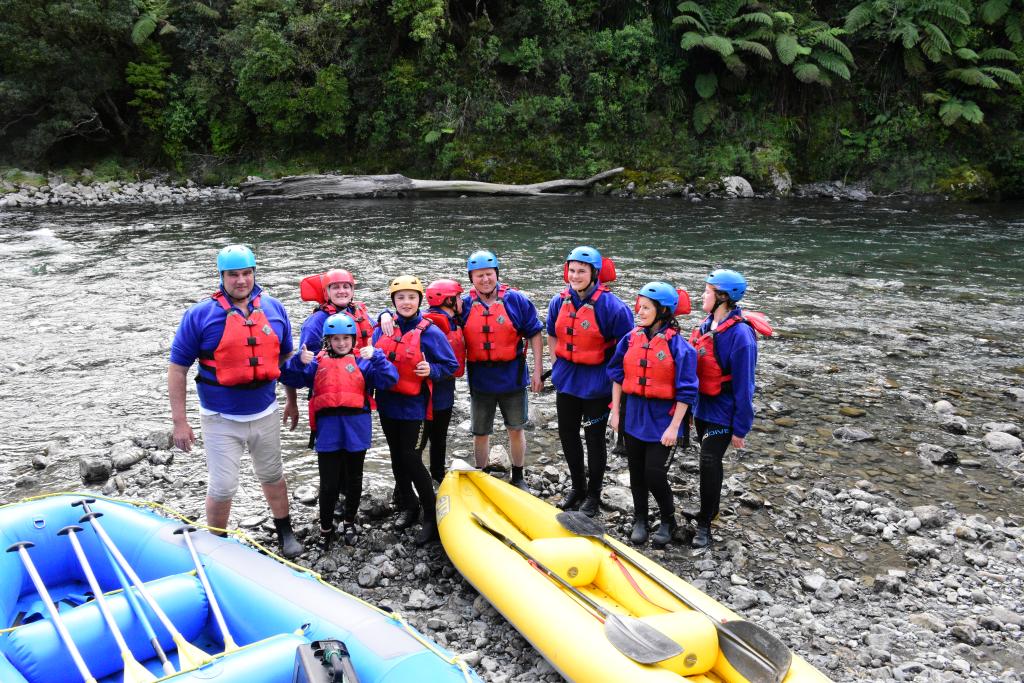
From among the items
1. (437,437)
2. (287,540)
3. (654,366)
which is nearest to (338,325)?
(437,437)

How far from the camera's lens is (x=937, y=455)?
6281 mm

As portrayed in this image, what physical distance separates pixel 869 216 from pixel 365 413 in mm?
16605

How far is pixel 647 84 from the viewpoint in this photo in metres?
22.0

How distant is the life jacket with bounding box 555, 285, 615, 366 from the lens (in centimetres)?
513

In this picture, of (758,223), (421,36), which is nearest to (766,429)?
(758,223)

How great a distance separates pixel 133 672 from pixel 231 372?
1656 mm

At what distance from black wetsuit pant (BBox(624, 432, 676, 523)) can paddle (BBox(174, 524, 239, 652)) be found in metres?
2.62

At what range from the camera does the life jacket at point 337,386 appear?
4.70m

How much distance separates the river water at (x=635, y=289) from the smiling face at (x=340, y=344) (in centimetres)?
187

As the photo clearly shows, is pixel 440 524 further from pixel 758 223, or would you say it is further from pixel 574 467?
pixel 758 223

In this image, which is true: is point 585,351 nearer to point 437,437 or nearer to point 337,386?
point 437,437

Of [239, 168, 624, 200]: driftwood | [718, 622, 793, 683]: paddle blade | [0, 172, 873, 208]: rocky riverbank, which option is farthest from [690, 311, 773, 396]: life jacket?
[239, 168, 624, 200]: driftwood

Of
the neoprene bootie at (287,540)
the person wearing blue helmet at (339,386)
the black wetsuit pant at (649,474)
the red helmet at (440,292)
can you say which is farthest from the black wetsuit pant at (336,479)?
the black wetsuit pant at (649,474)

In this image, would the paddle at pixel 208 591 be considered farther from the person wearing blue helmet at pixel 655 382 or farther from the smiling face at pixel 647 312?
the smiling face at pixel 647 312
